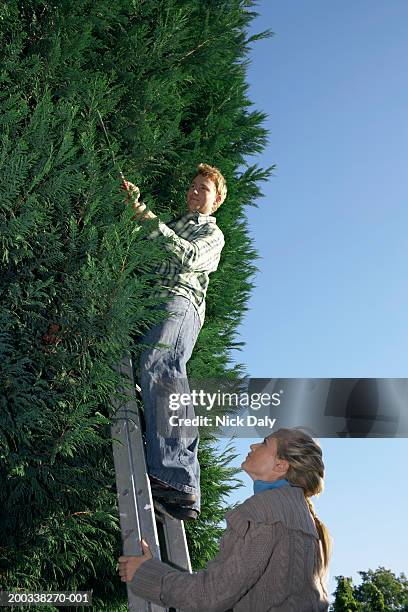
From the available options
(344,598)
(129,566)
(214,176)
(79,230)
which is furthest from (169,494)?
(344,598)

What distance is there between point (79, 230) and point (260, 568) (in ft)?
6.16

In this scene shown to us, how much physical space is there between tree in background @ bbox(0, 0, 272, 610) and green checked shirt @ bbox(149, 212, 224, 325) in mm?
267

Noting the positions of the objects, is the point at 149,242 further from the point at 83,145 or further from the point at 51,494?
the point at 51,494

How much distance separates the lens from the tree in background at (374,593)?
4559cm

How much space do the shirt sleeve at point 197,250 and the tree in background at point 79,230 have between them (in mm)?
228

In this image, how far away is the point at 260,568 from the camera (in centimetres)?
278

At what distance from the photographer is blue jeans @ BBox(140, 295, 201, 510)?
4215 millimetres

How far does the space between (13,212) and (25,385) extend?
2.70ft

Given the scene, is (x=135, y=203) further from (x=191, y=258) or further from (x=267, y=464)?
(x=267, y=464)

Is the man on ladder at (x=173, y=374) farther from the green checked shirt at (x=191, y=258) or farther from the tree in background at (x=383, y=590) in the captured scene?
the tree in background at (x=383, y=590)

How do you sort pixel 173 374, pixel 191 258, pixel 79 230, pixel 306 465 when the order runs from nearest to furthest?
1. pixel 306 465
2. pixel 79 230
3. pixel 173 374
4. pixel 191 258

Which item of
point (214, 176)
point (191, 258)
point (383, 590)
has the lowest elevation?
point (383, 590)

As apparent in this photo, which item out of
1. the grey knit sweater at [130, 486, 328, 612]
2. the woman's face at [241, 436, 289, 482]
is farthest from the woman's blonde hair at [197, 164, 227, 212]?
the grey knit sweater at [130, 486, 328, 612]

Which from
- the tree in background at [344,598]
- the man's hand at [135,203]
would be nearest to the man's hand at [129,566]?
the man's hand at [135,203]
